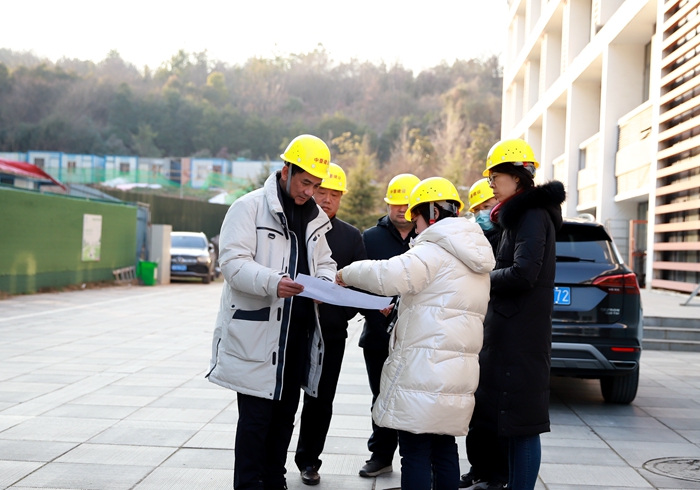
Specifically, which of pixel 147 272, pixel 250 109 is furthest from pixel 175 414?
pixel 250 109

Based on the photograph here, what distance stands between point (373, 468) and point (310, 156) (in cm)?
208

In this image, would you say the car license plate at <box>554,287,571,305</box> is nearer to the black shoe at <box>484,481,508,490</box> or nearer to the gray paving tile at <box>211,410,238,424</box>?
the black shoe at <box>484,481,508,490</box>

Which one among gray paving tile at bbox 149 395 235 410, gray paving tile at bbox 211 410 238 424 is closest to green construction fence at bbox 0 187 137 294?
gray paving tile at bbox 149 395 235 410

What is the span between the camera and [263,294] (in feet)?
11.6

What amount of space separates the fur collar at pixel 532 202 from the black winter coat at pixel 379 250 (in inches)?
43.9

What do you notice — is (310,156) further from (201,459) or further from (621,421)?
(621,421)

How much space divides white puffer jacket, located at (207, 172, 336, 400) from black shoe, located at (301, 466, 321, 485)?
91 centimetres

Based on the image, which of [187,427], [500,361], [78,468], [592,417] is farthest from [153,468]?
[592,417]

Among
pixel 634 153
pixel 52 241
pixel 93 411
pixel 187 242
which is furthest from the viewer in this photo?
pixel 187 242

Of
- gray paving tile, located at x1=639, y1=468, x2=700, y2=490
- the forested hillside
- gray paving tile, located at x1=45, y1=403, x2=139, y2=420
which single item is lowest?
gray paving tile, located at x1=45, y1=403, x2=139, y2=420

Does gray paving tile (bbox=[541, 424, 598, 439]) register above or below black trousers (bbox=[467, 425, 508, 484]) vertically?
below

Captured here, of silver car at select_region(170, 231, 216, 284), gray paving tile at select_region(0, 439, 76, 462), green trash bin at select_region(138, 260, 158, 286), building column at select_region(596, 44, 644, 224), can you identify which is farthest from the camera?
silver car at select_region(170, 231, 216, 284)

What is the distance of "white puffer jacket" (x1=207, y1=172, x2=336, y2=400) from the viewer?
3.63 metres

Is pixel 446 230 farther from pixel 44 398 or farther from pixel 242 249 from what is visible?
pixel 44 398
